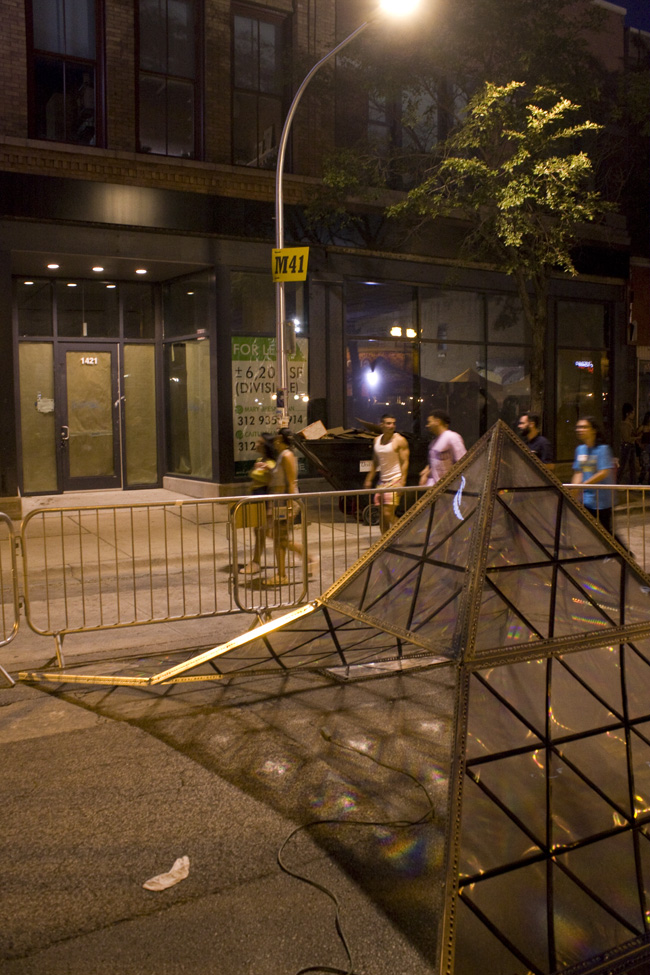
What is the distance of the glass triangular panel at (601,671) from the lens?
13.1ft

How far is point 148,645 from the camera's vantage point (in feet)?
24.2

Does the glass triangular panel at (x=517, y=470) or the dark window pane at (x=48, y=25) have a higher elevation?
the dark window pane at (x=48, y=25)

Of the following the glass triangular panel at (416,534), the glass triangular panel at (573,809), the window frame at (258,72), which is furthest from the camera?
the window frame at (258,72)

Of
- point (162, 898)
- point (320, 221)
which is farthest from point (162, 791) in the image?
point (320, 221)

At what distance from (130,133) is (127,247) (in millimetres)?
2066

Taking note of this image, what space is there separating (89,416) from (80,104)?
5965 millimetres

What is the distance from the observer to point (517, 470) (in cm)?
408

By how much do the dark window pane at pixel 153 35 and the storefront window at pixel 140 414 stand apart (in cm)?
553

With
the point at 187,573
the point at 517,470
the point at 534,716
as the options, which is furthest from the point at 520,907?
the point at 187,573

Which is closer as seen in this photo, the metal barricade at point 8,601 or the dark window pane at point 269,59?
the metal barricade at point 8,601

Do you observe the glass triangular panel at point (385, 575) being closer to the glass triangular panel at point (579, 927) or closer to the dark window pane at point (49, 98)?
the glass triangular panel at point (579, 927)

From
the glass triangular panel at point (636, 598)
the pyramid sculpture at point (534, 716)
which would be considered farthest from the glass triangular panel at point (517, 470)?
the glass triangular panel at point (636, 598)

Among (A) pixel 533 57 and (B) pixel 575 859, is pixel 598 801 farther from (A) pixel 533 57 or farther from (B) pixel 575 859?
(A) pixel 533 57

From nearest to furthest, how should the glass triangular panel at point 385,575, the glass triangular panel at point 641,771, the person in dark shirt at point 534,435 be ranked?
the glass triangular panel at point 641,771 → the glass triangular panel at point 385,575 → the person in dark shirt at point 534,435
